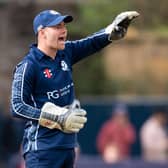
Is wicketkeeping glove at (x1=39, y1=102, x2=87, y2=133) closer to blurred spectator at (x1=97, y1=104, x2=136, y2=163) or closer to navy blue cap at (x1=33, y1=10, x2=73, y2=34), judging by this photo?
navy blue cap at (x1=33, y1=10, x2=73, y2=34)

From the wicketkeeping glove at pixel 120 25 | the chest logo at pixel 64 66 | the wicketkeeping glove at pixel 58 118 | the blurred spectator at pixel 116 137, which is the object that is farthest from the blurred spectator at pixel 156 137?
the wicketkeeping glove at pixel 58 118

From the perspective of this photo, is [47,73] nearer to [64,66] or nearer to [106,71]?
[64,66]

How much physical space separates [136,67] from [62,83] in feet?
45.7

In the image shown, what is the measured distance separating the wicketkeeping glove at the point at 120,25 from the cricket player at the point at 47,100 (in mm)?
562

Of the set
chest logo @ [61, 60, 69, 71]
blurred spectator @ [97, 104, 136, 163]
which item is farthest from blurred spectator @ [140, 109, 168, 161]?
chest logo @ [61, 60, 69, 71]

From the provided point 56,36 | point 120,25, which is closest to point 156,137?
point 120,25

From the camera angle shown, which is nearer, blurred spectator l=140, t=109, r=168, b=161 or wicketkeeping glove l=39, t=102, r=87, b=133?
wicketkeeping glove l=39, t=102, r=87, b=133

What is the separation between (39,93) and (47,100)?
0.09 m

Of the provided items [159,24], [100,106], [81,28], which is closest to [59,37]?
[159,24]

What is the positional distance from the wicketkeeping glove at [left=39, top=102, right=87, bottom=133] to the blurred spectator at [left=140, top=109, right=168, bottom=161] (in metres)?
7.72

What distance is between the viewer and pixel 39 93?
836 centimetres

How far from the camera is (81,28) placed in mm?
20891

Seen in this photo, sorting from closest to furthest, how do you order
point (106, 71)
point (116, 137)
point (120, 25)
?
A: 1. point (120, 25)
2. point (116, 137)
3. point (106, 71)

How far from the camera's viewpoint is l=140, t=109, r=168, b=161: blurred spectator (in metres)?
16.1
